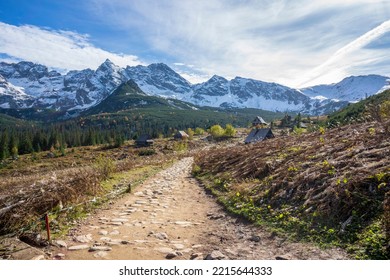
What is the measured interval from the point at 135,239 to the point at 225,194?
7710 mm

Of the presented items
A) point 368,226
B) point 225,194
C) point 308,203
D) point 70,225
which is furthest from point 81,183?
point 368,226

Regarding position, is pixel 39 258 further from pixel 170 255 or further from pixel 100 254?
pixel 170 255

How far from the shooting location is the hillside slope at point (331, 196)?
7.34 meters

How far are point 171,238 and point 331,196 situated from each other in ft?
16.9

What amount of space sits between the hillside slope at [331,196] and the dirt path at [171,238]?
2.22ft

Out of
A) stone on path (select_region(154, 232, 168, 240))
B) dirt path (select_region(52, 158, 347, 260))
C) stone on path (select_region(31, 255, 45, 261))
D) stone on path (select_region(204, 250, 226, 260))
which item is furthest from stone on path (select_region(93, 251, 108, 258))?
stone on path (select_region(204, 250, 226, 260))

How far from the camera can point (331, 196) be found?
30.3ft

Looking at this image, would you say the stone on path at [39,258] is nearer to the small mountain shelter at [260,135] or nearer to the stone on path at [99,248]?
the stone on path at [99,248]

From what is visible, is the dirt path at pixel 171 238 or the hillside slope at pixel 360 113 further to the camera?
the hillside slope at pixel 360 113

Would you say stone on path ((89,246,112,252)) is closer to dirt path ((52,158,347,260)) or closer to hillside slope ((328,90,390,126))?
dirt path ((52,158,347,260))

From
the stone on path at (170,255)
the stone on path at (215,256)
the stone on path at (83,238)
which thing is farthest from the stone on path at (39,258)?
the stone on path at (215,256)

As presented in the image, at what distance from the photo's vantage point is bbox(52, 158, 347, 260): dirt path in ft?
24.5

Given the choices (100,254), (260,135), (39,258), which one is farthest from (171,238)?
(260,135)

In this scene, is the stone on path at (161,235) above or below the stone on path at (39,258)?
below
